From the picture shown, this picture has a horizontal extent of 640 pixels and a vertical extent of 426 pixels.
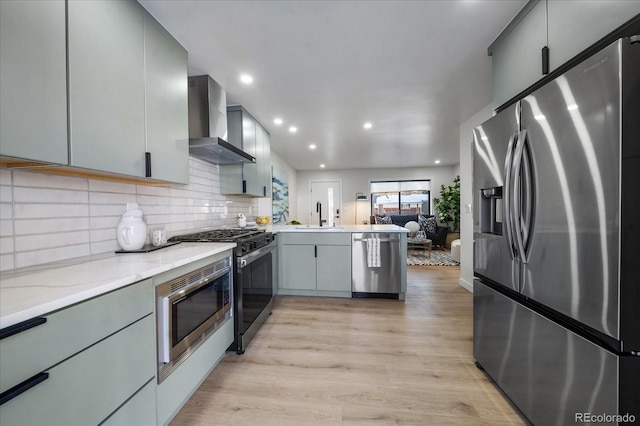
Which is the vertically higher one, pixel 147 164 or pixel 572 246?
pixel 147 164

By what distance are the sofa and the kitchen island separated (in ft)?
13.4

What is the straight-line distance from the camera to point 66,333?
2.56 feet

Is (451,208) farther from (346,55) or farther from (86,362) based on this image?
(86,362)

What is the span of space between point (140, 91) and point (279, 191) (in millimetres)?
4250

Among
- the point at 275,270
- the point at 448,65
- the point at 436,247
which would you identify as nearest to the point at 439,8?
the point at 448,65

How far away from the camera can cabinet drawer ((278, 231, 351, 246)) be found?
10.6ft

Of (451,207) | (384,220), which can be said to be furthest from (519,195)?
(451,207)

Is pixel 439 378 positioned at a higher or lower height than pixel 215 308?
lower

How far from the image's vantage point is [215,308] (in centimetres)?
169

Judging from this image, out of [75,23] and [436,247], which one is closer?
[75,23]

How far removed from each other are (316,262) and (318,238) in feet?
1.08

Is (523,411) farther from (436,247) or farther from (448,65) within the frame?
(436,247)

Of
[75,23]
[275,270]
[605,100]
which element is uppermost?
[75,23]

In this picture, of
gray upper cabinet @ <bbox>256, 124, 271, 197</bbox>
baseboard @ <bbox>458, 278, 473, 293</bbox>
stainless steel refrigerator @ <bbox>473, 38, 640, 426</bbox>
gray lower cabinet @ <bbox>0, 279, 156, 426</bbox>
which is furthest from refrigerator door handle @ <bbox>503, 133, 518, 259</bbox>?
gray upper cabinet @ <bbox>256, 124, 271, 197</bbox>
